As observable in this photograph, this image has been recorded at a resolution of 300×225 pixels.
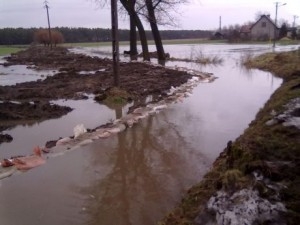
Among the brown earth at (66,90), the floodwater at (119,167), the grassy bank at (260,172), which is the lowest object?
the floodwater at (119,167)

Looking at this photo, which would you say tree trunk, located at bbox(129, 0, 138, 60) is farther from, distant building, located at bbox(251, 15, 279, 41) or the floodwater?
distant building, located at bbox(251, 15, 279, 41)

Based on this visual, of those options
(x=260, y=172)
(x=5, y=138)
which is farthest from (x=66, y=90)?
(x=260, y=172)

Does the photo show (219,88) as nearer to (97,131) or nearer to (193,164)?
(97,131)

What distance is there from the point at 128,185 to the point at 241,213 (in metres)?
2.43

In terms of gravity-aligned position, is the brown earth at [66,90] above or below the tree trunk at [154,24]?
below

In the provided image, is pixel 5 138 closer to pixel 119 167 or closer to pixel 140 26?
pixel 119 167

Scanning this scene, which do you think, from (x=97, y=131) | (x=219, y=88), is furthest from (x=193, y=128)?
(x=219, y=88)

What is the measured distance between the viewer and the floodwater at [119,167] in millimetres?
5039

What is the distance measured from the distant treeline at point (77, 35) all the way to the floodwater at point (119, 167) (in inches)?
3623

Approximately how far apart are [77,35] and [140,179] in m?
118

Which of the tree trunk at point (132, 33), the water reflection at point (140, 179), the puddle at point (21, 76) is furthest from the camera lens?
the tree trunk at point (132, 33)

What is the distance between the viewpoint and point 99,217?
488 centimetres

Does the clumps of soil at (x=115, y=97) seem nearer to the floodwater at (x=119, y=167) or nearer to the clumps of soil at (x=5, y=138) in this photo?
the floodwater at (x=119, y=167)

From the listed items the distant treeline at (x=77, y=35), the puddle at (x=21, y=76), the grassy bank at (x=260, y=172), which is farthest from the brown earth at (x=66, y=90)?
the distant treeline at (x=77, y=35)
